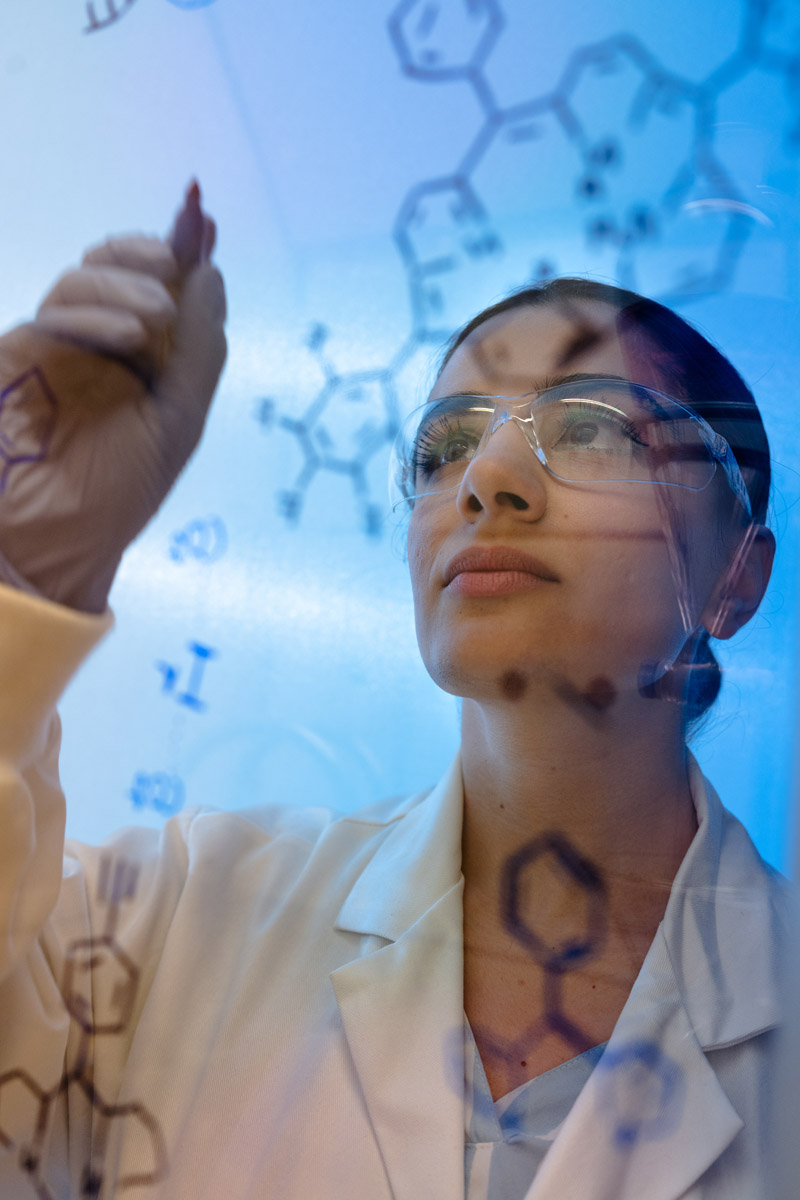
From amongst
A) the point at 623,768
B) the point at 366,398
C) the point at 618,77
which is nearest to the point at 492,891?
the point at 623,768

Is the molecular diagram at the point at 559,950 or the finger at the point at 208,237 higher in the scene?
the finger at the point at 208,237

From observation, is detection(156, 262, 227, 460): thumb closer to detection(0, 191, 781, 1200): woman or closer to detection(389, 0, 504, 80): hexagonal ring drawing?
detection(0, 191, 781, 1200): woman

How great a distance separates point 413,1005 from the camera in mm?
458

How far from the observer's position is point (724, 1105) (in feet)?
1.22

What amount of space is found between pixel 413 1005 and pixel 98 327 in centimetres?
41

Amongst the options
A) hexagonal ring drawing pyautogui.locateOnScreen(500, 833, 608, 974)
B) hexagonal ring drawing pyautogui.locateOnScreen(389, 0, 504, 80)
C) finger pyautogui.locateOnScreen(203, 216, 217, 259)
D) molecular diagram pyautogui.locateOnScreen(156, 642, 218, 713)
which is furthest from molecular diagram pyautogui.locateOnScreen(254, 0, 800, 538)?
hexagonal ring drawing pyautogui.locateOnScreen(500, 833, 608, 974)

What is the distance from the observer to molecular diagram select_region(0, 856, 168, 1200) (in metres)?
0.44

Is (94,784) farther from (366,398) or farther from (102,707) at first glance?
(366,398)

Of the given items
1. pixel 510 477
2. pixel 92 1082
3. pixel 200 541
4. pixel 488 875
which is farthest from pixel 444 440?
pixel 92 1082

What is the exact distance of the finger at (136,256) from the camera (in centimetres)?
40

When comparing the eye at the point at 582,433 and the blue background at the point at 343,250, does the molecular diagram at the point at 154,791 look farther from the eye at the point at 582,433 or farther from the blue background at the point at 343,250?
the eye at the point at 582,433

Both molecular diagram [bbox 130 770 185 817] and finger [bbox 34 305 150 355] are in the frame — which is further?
molecular diagram [bbox 130 770 185 817]

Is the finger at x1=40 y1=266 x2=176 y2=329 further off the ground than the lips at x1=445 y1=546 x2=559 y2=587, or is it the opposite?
the finger at x1=40 y1=266 x2=176 y2=329

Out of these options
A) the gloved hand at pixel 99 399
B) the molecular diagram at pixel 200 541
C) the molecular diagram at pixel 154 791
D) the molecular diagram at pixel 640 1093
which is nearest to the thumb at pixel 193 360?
the gloved hand at pixel 99 399
